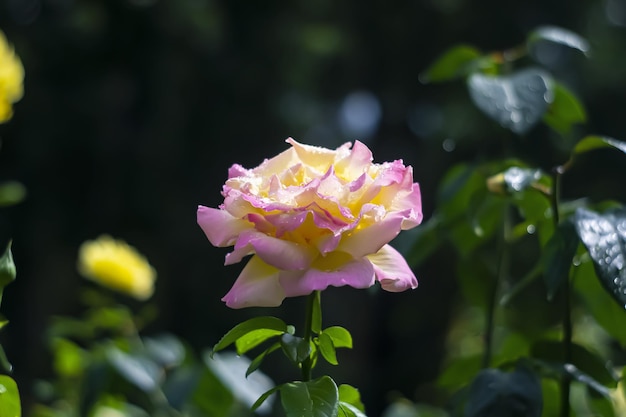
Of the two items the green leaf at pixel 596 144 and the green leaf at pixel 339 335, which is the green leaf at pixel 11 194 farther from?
the green leaf at pixel 596 144

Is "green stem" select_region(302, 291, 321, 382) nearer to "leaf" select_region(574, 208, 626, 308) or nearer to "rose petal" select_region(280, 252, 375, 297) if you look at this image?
"rose petal" select_region(280, 252, 375, 297)

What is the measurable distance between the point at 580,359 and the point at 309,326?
14.1 inches

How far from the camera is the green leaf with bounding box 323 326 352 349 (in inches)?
22.1

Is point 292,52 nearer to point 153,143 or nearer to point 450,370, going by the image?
point 153,143

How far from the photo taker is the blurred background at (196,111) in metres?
4.58

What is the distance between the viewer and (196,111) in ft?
15.7

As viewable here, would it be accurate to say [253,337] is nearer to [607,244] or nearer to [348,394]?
[348,394]

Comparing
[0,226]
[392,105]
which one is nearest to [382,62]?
[392,105]

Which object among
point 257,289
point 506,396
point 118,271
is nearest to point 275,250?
point 257,289

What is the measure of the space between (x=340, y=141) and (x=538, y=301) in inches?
64.7

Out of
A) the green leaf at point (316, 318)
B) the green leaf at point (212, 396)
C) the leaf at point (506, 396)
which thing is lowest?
the green leaf at point (212, 396)

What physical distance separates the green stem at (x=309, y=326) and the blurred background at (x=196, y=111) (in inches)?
143

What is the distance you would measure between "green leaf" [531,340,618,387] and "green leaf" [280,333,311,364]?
1.00ft

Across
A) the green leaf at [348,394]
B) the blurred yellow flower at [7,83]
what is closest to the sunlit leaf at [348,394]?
the green leaf at [348,394]
